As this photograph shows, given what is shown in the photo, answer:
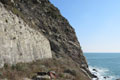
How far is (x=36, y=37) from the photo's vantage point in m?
18.0

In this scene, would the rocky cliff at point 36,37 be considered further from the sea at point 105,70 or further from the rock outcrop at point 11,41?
the sea at point 105,70

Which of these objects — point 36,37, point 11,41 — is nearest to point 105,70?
point 36,37

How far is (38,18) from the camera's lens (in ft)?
99.3

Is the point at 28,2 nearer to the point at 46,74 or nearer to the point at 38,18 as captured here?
the point at 38,18

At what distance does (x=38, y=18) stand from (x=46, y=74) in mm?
22723

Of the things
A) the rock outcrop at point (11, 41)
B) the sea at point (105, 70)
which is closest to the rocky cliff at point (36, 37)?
the rock outcrop at point (11, 41)

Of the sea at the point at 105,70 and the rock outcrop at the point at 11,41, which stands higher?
the rock outcrop at the point at 11,41

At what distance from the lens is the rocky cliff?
10.4m

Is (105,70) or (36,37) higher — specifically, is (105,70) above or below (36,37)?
below

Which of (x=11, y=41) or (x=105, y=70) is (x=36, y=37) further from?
(x=105, y=70)

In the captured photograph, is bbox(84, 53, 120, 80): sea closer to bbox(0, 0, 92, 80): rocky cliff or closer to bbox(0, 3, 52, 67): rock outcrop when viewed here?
bbox(0, 0, 92, 80): rocky cliff

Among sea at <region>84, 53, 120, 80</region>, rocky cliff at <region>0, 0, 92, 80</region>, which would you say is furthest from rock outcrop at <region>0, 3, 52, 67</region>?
sea at <region>84, 53, 120, 80</region>

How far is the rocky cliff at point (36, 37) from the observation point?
10448 millimetres

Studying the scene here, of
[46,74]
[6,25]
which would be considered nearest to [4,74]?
[46,74]
